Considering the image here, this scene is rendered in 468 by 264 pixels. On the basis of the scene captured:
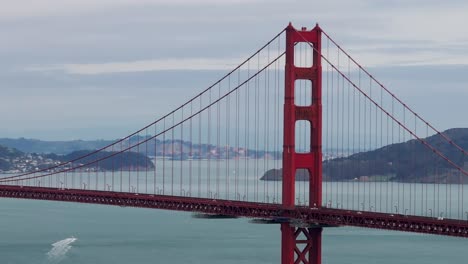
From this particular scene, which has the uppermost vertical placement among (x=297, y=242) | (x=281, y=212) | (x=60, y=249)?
(x=281, y=212)

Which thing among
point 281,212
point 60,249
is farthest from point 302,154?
point 60,249

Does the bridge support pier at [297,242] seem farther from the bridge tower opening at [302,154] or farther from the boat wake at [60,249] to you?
the boat wake at [60,249]

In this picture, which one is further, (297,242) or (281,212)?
(281,212)

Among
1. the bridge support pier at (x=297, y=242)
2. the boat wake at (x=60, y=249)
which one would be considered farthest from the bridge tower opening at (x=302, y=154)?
the boat wake at (x=60, y=249)

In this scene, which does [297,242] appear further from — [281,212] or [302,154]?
[302,154]

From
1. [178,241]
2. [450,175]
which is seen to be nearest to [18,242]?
[178,241]

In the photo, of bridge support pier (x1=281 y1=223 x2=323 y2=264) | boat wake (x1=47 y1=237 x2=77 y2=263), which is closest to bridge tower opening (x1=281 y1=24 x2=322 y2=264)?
bridge support pier (x1=281 y1=223 x2=323 y2=264)
